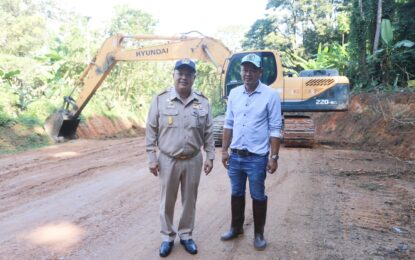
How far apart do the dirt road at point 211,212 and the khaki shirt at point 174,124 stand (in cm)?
100

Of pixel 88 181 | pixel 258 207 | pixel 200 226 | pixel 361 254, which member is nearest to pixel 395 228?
pixel 361 254

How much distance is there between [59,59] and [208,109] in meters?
14.8

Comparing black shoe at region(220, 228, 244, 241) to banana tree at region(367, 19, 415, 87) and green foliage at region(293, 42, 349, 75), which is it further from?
green foliage at region(293, 42, 349, 75)

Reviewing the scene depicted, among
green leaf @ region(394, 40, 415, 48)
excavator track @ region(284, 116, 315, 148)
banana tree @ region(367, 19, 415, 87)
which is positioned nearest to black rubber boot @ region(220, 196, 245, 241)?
excavator track @ region(284, 116, 315, 148)

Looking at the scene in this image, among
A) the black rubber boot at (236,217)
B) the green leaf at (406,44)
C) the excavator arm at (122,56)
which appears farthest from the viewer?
the green leaf at (406,44)

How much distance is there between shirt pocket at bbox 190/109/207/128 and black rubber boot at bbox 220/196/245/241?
85 centimetres

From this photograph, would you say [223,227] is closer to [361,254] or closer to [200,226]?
[200,226]

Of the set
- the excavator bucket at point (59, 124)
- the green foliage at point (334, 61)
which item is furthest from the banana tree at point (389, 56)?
the excavator bucket at point (59, 124)

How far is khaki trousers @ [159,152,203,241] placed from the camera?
12.2 feet

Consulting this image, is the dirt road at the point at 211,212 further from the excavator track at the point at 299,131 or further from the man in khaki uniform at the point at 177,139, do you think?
the excavator track at the point at 299,131

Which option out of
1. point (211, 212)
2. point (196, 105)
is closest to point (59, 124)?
point (211, 212)

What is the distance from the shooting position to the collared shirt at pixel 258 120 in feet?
12.5

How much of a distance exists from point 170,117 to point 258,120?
827 mm

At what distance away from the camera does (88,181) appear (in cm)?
693
